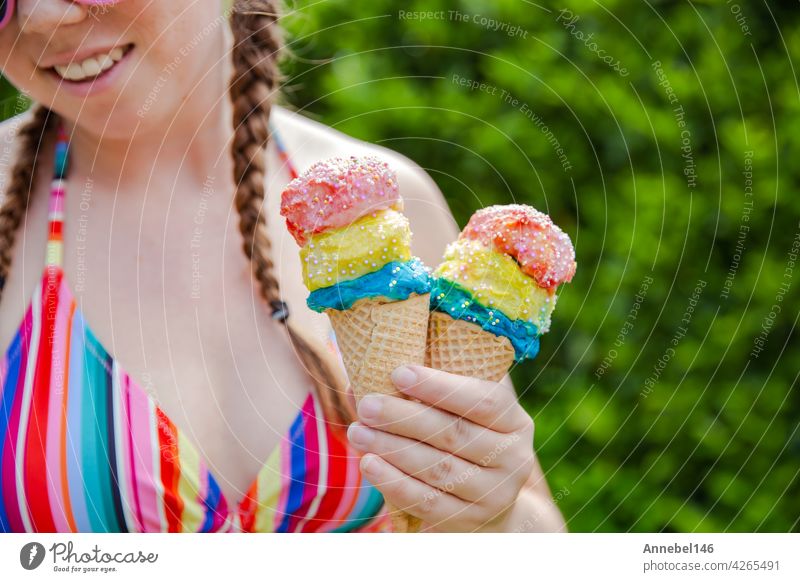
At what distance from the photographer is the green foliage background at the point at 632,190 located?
5.04ft

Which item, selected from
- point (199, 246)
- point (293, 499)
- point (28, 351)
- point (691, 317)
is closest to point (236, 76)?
point (199, 246)

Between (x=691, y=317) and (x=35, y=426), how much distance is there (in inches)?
44.7

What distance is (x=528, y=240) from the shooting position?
0.92m

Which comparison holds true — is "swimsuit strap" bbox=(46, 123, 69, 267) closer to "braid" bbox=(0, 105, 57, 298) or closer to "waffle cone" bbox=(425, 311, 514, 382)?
"braid" bbox=(0, 105, 57, 298)

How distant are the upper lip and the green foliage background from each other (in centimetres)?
48

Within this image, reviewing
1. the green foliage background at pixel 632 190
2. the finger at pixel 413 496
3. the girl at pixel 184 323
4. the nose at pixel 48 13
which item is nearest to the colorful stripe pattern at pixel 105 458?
the girl at pixel 184 323

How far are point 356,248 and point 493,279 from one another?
15 cm

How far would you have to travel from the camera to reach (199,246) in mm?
1224

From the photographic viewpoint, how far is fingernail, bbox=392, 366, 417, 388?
92 cm

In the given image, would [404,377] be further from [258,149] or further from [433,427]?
[258,149]

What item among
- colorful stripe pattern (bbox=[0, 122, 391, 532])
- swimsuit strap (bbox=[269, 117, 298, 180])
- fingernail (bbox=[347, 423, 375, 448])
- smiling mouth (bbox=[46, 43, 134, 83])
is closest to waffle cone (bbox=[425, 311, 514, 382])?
fingernail (bbox=[347, 423, 375, 448])

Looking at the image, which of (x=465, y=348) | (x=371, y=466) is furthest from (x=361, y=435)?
(x=465, y=348)
